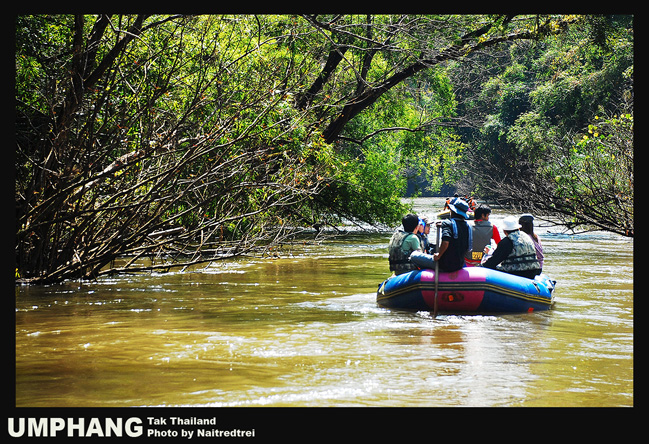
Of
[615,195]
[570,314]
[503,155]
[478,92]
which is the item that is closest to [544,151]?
[503,155]

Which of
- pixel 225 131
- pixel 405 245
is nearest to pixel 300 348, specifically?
pixel 405 245

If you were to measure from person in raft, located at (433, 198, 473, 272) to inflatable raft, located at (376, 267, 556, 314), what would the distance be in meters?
0.14

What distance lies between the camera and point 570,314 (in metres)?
10.7

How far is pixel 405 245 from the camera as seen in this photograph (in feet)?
37.0

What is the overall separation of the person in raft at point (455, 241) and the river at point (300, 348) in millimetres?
668

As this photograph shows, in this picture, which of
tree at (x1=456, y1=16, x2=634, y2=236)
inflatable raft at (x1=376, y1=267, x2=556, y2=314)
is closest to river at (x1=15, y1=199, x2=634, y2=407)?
inflatable raft at (x1=376, y1=267, x2=556, y2=314)

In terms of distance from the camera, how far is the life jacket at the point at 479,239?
1152 cm

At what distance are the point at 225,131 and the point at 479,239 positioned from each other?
3750mm

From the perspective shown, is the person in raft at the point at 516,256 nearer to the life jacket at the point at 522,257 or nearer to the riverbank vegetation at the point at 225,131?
the life jacket at the point at 522,257

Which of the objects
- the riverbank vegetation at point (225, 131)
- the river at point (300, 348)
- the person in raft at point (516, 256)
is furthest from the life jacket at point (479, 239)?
the riverbank vegetation at point (225, 131)

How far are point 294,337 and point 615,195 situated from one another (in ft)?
36.1

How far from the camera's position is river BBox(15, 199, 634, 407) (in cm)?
645

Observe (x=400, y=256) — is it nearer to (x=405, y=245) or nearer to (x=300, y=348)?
(x=405, y=245)
